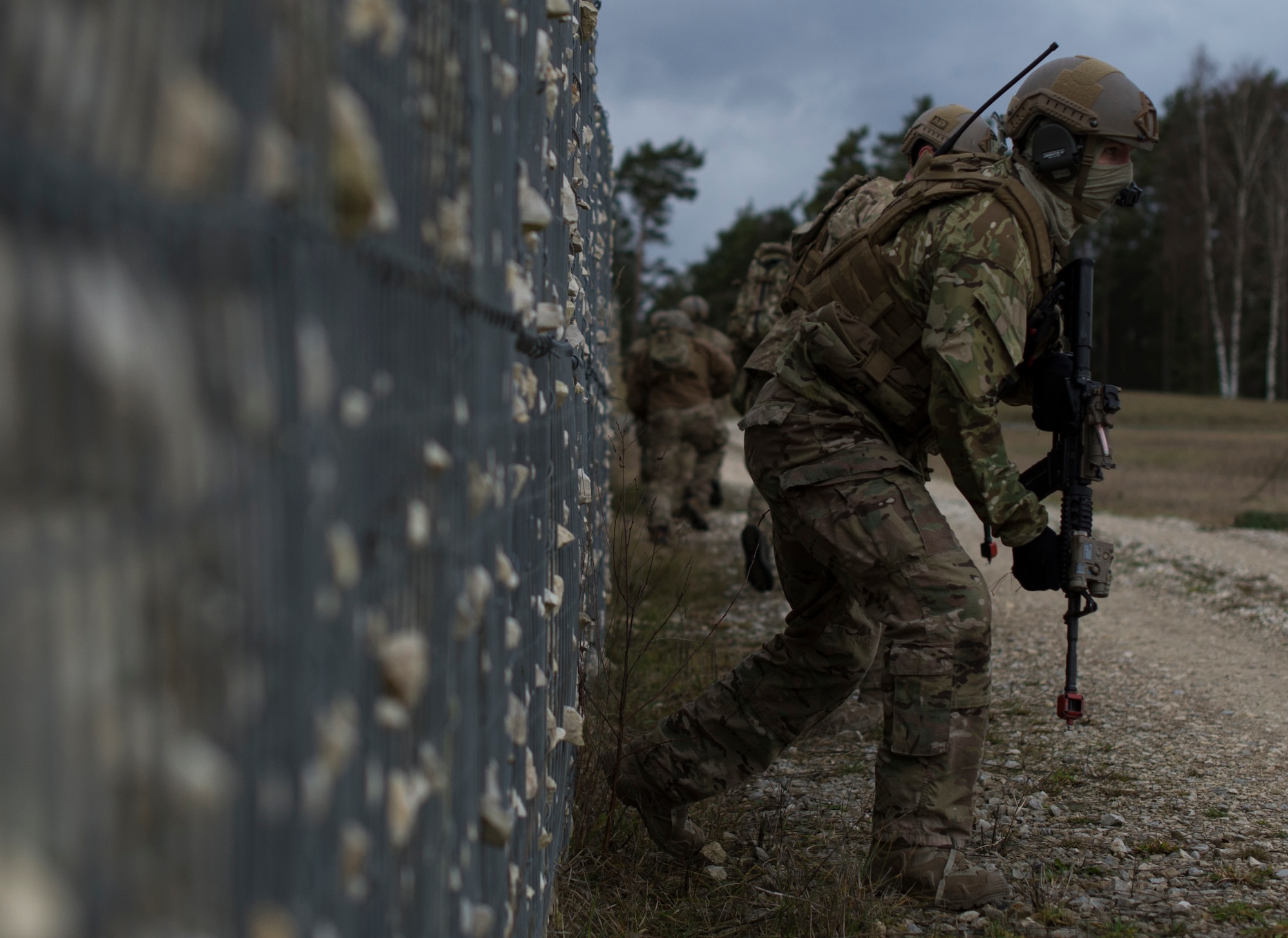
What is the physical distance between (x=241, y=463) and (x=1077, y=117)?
2.69 meters

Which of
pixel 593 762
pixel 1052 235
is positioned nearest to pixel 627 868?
pixel 593 762

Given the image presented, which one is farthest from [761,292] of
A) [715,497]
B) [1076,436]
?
[715,497]

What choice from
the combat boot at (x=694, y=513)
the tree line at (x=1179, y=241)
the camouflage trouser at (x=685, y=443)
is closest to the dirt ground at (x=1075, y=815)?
the combat boot at (x=694, y=513)

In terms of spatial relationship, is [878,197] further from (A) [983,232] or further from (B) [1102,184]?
(A) [983,232]

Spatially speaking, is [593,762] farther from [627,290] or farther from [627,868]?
[627,290]

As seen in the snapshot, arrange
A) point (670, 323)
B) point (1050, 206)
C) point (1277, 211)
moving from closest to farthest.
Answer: point (1050, 206)
point (670, 323)
point (1277, 211)

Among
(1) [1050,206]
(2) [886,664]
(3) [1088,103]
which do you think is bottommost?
(2) [886,664]

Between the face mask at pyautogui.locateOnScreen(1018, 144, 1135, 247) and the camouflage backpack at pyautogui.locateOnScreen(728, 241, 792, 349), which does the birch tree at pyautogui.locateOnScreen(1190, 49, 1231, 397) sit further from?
the face mask at pyautogui.locateOnScreen(1018, 144, 1135, 247)

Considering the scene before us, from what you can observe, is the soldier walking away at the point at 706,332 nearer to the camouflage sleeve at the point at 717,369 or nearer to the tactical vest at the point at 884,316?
the camouflage sleeve at the point at 717,369

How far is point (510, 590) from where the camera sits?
1.65m

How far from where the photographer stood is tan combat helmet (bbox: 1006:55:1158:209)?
2809 millimetres

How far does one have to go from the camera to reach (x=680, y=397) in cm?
984

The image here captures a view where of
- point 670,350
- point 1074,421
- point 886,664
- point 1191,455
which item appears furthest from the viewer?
point 1191,455

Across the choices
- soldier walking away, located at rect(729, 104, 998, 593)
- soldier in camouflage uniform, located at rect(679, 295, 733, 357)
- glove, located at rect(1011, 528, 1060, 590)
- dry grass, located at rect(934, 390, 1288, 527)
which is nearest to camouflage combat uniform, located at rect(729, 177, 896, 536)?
soldier walking away, located at rect(729, 104, 998, 593)
